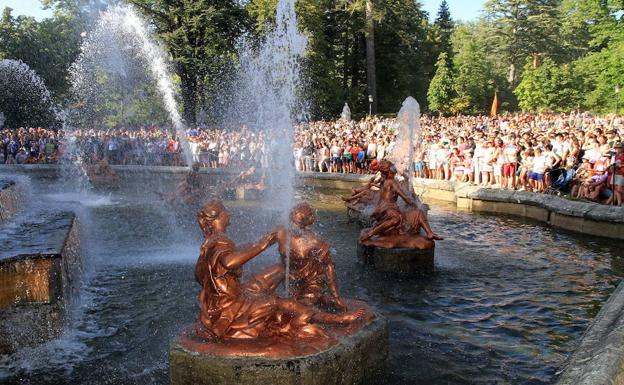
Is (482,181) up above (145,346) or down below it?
above

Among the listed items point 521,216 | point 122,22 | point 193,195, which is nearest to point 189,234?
point 193,195

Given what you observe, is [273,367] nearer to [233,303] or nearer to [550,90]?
[233,303]

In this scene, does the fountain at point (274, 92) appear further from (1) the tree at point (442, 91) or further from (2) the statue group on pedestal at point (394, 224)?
(1) the tree at point (442, 91)

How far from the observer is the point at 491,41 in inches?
2697

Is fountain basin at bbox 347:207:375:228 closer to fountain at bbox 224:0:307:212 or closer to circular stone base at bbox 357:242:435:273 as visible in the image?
circular stone base at bbox 357:242:435:273

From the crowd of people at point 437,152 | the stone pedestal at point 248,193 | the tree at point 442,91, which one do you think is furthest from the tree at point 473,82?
the stone pedestal at point 248,193

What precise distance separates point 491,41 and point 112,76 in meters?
43.8

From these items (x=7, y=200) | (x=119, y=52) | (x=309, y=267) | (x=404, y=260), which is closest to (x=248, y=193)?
(x=7, y=200)

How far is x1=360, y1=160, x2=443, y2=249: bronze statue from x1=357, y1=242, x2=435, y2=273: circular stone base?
0.38 feet

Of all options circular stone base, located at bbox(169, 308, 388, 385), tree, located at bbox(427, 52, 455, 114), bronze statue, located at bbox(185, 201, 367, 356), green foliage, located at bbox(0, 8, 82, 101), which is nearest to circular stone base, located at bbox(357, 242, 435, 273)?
circular stone base, located at bbox(169, 308, 388, 385)

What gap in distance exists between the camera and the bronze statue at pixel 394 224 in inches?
354

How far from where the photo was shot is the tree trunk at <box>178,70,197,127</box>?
139ft

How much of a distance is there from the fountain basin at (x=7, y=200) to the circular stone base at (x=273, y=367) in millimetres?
5477

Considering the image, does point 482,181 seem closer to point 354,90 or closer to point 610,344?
point 610,344
